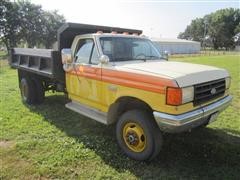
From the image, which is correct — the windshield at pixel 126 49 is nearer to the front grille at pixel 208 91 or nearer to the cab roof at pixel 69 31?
the cab roof at pixel 69 31

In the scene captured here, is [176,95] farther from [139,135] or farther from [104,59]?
[104,59]

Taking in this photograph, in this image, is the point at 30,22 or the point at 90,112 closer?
the point at 90,112

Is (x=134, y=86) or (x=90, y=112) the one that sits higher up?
(x=134, y=86)

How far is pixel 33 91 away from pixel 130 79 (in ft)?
14.7

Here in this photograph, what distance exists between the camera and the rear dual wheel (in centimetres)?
788

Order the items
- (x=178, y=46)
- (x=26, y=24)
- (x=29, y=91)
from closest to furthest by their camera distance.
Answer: (x=29, y=91)
(x=26, y=24)
(x=178, y=46)

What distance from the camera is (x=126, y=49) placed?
5.44 m

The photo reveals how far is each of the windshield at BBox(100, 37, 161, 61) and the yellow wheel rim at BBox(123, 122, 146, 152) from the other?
1.39m

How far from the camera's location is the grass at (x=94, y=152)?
4.12 meters

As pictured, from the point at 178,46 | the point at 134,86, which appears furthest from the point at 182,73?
the point at 178,46

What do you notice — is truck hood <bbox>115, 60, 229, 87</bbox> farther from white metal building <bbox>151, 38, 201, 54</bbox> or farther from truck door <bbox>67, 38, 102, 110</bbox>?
white metal building <bbox>151, 38, 201, 54</bbox>

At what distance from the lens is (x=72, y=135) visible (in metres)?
5.66

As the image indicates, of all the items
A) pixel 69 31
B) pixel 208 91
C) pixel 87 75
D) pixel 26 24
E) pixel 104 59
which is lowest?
pixel 208 91

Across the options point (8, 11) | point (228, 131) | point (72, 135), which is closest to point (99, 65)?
point (72, 135)
